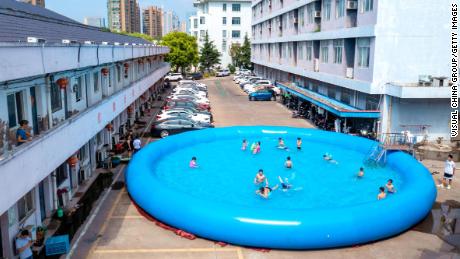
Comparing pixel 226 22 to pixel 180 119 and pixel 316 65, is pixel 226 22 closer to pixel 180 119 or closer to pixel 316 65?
pixel 316 65

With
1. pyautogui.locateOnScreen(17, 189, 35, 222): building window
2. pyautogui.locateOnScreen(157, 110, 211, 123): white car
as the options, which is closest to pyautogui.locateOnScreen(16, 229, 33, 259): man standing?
pyautogui.locateOnScreen(17, 189, 35, 222): building window

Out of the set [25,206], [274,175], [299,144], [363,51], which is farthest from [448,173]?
[25,206]

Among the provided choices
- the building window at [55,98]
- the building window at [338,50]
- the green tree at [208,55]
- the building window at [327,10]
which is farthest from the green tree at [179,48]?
the building window at [55,98]

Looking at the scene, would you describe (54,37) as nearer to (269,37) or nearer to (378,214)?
(378,214)

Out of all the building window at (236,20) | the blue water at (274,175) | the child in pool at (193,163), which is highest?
the building window at (236,20)

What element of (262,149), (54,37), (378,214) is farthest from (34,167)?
(262,149)

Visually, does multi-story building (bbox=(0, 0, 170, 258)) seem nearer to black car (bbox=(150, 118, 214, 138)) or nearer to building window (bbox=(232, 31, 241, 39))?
black car (bbox=(150, 118, 214, 138))

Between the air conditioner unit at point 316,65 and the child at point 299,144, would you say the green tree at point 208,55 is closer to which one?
the air conditioner unit at point 316,65
